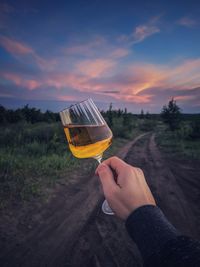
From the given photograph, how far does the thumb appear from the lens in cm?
113

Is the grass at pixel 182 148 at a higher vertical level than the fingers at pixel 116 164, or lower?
lower

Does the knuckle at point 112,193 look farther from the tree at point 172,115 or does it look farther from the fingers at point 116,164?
the tree at point 172,115

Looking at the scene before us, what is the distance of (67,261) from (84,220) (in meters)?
0.89

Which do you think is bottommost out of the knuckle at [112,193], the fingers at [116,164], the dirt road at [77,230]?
the dirt road at [77,230]

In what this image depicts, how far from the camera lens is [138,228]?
0.80 m

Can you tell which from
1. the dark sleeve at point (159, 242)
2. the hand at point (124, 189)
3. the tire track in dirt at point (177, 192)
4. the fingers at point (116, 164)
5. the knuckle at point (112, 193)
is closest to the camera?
the dark sleeve at point (159, 242)

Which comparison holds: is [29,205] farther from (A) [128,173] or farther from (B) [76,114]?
(A) [128,173]

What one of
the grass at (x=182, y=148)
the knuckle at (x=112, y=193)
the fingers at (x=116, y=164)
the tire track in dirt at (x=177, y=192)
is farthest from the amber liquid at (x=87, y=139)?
the grass at (x=182, y=148)

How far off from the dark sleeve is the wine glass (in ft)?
2.23

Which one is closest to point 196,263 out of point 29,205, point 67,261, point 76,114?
point 76,114

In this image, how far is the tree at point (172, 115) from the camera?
3517cm

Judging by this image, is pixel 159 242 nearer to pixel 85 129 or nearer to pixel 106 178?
pixel 106 178

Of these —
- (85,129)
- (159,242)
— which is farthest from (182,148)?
(159,242)

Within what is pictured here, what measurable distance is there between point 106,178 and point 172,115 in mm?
39337
